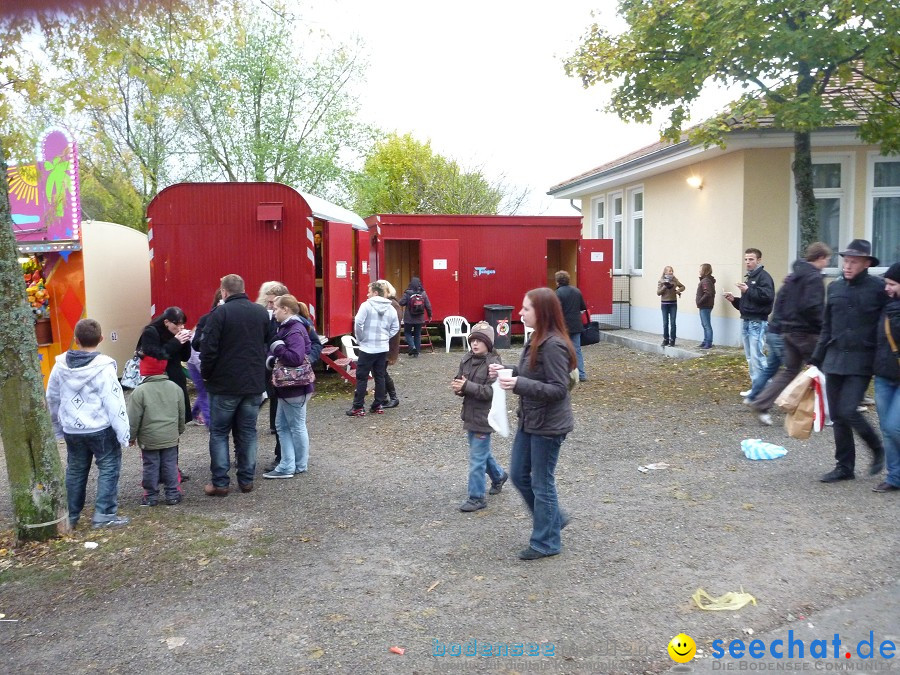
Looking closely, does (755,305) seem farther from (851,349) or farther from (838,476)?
(838,476)

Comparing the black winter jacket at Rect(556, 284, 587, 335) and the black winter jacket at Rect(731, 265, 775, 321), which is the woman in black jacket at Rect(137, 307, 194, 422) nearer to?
the black winter jacket at Rect(556, 284, 587, 335)

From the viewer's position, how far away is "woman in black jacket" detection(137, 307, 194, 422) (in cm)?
689

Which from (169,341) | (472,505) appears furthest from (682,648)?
(169,341)

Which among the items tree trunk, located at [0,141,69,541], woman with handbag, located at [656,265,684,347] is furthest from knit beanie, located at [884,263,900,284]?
woman with handbag, located at [656,265,684,347]

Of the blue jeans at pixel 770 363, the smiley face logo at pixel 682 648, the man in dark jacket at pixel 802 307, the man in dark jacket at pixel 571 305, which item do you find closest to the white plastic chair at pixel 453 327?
the man in dark jacket at pixel 571 305

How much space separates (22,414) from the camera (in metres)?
5.09

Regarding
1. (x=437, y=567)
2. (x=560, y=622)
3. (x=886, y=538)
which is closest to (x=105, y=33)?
(x=437, y=567)

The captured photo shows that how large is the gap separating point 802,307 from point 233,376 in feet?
17.6

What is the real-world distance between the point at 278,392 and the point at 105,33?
3.73 meters

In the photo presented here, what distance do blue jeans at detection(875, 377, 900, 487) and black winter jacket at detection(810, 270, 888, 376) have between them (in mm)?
165

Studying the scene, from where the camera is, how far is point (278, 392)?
6.93m

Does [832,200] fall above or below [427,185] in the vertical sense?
below

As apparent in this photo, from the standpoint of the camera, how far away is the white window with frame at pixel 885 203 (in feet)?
45.9

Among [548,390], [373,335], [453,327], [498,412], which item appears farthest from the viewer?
[453,327]
